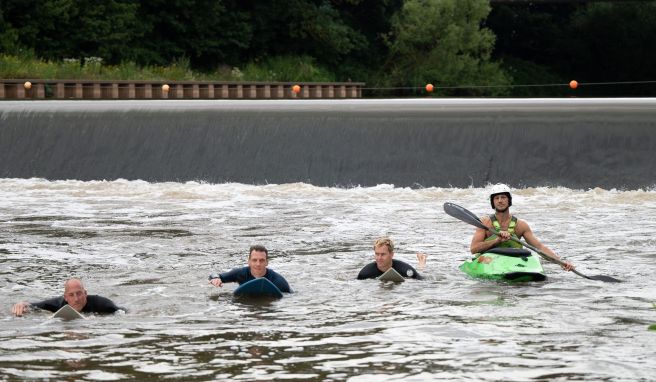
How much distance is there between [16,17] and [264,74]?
7.23 meters

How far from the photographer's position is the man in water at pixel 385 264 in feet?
34.4

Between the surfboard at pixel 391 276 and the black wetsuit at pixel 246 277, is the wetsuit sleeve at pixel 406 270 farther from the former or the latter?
the black wetsuit at pixel 246 277

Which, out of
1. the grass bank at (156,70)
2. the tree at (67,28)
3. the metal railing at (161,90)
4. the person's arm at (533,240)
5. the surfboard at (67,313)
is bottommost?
the surfboard at (67,313)

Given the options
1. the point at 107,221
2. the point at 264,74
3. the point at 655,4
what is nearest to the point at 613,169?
the point at 107,221

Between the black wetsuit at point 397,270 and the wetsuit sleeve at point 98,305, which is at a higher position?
the wetsuit sleeve at point 98,305

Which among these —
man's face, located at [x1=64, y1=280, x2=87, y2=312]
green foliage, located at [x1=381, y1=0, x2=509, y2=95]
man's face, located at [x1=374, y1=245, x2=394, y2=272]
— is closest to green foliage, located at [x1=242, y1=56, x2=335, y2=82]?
green foliage, located at [x1=381, y1=0, x2=509, y2=95]

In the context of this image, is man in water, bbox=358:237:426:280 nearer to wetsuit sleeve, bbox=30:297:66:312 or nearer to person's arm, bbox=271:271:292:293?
person's arm, bbox=271:271:292:293

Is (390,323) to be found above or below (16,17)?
below

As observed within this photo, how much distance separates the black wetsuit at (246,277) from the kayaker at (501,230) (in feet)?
6.29

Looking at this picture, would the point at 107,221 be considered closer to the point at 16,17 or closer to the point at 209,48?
the point at 16,17

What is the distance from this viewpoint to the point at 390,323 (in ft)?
28.3

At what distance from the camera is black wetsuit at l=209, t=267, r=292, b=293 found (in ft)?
32.8

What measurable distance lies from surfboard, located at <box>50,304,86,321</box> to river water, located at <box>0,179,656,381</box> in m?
0.12

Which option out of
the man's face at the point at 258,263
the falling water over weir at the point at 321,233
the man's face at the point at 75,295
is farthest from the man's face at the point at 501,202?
the man's face at the point at 75,295
